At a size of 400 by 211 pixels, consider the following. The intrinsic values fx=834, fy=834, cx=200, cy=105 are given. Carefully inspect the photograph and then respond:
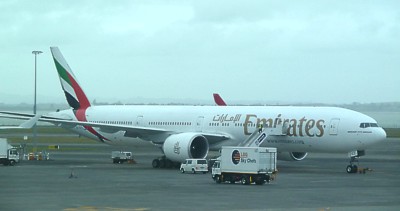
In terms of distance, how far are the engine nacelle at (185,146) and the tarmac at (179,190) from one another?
1.19 metres

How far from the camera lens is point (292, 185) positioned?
43531 millimetres

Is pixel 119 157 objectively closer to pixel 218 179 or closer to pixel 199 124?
pixel 199 124

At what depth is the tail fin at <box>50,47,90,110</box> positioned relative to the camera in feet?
231

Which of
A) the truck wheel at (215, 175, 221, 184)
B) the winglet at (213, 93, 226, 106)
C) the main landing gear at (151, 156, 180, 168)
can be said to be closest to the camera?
the truck wheel at (215, 175, 221, 184)

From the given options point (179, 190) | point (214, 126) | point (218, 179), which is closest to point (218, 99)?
point (214, 126)

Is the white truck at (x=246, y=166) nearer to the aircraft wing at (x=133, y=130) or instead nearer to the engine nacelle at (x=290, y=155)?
the aircraft wing at (x=133, y=130)

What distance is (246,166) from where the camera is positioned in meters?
45.8

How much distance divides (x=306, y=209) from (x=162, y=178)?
19.0 m

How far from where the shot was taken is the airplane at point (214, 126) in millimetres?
54688

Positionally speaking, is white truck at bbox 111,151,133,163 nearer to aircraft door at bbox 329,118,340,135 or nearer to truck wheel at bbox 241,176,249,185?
aircraft door at bbox 329,118,340,135

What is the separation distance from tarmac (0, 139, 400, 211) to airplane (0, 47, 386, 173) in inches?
70.7

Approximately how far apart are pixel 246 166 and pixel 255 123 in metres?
12.7

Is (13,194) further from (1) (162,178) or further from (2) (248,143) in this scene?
(2) (248,143)

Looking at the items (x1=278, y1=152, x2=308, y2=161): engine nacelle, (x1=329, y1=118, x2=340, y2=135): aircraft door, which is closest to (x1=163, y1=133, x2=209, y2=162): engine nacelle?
(x1=278, y1=152, x2=308, y2=161): engine nacelle
